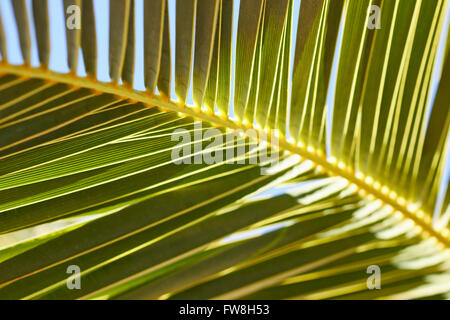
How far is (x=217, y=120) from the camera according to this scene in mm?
910

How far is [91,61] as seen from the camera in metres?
0.86

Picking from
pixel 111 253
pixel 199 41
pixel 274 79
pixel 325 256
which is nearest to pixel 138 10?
pixel 199 41

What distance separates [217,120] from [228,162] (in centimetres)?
11

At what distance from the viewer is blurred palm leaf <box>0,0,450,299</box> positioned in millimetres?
736

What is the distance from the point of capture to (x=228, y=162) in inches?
33.9

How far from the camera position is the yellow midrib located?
82cm

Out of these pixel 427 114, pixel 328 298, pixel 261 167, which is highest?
pixel 427 114

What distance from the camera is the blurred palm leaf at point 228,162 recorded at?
29.0 inches

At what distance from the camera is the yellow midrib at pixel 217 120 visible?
2.70 ft
